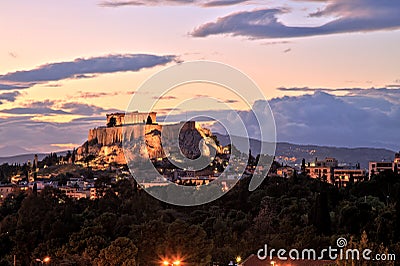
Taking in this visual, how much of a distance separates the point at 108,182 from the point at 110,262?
194ft

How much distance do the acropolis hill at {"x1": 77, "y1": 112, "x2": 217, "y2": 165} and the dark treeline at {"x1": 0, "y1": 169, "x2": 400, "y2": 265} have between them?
6546 centimetres

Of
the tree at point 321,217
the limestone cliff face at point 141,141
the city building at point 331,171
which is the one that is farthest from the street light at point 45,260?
the limestone cliff face at point 141,141

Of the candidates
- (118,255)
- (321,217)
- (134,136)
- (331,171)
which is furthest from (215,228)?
(134,136)

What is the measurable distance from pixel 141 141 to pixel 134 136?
14.7 feet

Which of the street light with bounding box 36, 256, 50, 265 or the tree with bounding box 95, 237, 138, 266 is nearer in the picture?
the tree with bounding box 95, 237, 138, 266

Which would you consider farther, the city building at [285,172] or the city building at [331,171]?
the city building at [331,171]

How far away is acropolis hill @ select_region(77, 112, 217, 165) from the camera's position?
121 metres

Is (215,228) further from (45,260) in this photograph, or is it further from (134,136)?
(134,136)

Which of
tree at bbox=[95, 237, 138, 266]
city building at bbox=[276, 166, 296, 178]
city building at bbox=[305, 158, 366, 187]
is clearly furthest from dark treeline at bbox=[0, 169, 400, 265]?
city building at bbox=[305, 158, 366, 187]

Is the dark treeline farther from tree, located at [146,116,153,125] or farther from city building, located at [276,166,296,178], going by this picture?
tree, located at [146,116,153,125]

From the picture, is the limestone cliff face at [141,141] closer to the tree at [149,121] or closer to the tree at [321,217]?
the tree at [149,121]

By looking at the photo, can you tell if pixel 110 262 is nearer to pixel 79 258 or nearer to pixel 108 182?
pixel 79 258

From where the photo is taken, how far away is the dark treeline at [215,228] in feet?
102

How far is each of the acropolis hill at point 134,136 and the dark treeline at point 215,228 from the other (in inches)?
2577
